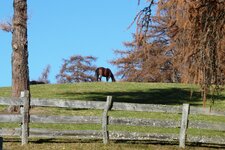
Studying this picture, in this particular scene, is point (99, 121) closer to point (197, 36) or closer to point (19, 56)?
point (197, 36)

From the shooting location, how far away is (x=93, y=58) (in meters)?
94.6

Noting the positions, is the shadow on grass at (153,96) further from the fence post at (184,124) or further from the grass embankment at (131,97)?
the fence post at (184,124)

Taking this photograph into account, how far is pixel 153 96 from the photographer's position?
3194 centimetres

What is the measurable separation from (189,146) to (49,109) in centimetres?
930

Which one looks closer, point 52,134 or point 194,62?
point 194,62

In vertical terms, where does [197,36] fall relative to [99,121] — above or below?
above

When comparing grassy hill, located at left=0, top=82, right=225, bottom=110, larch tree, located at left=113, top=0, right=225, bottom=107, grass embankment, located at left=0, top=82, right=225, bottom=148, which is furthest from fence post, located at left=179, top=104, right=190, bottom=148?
grassy hill, located at left=0, top=82, right=225, bottom=110

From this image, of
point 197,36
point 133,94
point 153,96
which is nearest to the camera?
point 197,36

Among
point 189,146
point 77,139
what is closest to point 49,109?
point 77,139

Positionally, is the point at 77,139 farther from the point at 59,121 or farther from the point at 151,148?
the point at 151,148

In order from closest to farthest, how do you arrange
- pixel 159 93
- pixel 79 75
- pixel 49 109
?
pixel 49 109 < pixel 159 93 < pixel 79 75

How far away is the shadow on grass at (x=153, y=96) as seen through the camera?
28648 mm

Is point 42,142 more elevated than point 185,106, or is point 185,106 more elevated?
point 185,106

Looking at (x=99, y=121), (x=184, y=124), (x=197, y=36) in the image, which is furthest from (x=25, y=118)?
(x=197, y=36)
